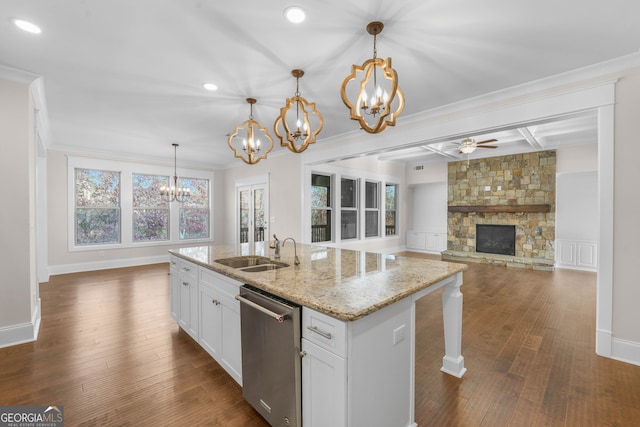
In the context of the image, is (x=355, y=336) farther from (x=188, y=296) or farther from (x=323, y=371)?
(x=188, y=296)

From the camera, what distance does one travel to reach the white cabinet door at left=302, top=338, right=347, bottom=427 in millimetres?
1280

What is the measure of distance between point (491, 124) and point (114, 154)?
297 inches

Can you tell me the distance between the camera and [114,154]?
639 centimetres

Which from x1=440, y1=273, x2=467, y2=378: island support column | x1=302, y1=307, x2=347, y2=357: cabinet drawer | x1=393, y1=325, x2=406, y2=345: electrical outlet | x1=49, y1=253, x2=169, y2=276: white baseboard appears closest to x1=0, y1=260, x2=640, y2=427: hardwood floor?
x1=440, y1=273, x2=467, y2=378: island support column

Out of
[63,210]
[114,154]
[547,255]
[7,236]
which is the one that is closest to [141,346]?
[7,236]

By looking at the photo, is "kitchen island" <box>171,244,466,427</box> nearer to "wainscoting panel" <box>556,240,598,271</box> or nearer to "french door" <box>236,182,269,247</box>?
"french door" <box>236,182,269,247</box>

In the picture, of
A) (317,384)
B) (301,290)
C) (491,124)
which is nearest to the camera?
(317,384)

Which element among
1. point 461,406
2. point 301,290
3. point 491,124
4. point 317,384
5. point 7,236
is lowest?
point 461,406

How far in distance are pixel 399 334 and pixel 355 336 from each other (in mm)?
420

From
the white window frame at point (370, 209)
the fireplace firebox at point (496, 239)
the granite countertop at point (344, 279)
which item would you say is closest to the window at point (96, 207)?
the granite countertop at point (344, 279)

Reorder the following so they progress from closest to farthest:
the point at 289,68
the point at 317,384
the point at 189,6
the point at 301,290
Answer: the point at 317,384 → the point at 301,290 → the point at 189,6 → the point at 289,68

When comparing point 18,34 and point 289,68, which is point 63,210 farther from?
point 289,68

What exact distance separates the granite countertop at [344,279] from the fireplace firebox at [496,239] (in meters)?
5.84

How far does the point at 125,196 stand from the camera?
6621mm
